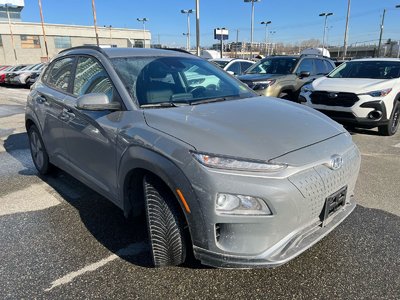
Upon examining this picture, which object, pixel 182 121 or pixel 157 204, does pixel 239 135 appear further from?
pixel 157 204

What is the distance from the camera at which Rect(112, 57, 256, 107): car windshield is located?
3.10 metres

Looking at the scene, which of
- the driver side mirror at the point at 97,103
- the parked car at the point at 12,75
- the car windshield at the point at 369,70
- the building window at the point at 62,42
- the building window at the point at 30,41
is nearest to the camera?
the driver side mirror at the point at 97,103

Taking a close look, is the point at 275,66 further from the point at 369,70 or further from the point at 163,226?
the point at 163,226

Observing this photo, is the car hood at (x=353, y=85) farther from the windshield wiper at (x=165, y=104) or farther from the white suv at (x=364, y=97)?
the windshield wiper at (x=165, y=104)

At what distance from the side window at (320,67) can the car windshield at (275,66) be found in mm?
1183

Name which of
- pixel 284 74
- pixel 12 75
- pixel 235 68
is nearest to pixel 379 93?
pixel 284 74

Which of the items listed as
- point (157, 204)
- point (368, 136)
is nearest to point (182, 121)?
point (157, 204)

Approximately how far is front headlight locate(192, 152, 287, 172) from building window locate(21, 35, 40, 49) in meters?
63.2

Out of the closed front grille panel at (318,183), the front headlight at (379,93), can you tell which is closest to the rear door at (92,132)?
the closed front grille panel at (318,183)

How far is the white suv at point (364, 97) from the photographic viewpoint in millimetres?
6684

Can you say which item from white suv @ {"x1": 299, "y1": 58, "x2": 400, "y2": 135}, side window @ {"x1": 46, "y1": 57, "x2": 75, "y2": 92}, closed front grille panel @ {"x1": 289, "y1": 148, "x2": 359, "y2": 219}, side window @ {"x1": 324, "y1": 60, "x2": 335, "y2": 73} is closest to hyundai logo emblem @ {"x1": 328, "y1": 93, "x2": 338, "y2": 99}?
white suv @ {"x1": 299, "y1": 58, "x2": 400, "y2": 135}

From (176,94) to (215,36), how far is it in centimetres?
2916

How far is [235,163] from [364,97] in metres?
5.43

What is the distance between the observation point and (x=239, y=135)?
8.06 feet
